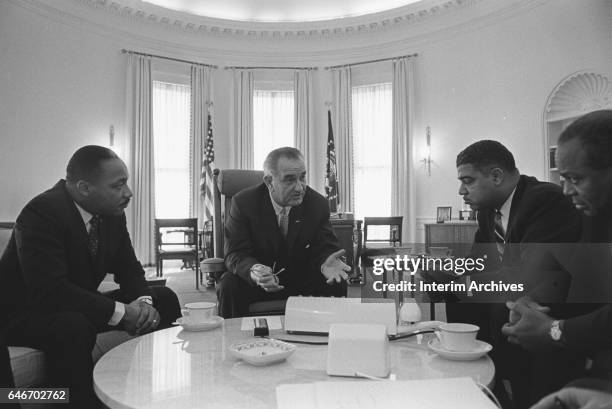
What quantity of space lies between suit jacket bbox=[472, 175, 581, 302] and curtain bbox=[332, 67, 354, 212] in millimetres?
5476

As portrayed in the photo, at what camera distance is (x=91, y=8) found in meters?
6.48

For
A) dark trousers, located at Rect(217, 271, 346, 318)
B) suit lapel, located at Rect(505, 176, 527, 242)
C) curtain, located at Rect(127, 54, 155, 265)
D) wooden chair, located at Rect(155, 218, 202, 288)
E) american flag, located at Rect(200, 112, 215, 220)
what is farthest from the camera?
american flag, located at Rect(200, 112, 215, 220)

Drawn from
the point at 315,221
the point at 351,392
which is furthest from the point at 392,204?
the point at 351,392

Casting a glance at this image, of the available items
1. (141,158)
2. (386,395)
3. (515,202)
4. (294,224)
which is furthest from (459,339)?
(141,158)

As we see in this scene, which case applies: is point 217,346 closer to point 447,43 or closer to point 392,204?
point 392,204

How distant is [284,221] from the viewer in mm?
2641

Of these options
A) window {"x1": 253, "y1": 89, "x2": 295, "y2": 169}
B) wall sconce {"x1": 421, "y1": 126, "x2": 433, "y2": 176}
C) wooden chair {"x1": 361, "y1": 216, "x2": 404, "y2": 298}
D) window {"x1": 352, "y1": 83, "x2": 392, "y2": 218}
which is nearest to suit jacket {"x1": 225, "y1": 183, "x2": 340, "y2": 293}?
wooden chair {"x1": 361, "y1": 216, "x2": 404, "y2": 298}

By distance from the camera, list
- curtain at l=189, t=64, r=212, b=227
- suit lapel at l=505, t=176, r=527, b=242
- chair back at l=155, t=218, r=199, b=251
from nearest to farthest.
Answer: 1. suit lapel at l=505, t=176, r=527, b=242
2. chair back at l=155, t=218, r=199, b=251
3. curtain at l=189, t=64, r=212, b=227

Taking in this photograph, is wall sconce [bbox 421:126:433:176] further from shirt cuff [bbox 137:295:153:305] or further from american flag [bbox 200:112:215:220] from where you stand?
shirt cuff [bbox 137:295:153:305]

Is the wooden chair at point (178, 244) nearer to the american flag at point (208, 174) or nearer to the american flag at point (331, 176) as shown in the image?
the american flag at point (208, 174)

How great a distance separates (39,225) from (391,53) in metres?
6.61

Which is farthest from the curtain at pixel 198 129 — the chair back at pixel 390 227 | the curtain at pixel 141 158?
the chair back at pixel 390 227

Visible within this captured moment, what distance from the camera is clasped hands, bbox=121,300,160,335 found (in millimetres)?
1770

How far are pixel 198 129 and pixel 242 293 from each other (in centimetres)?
541
